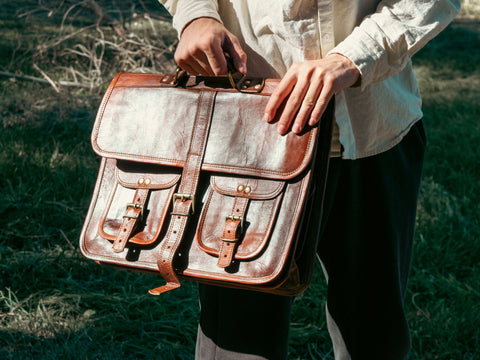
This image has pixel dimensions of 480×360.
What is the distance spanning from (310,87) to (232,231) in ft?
1.05

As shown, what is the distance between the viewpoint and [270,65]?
1.28 meters

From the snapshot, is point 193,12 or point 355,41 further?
point 193,12

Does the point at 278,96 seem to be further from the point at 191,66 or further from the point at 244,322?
the point at 244,322

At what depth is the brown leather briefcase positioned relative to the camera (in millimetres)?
1142

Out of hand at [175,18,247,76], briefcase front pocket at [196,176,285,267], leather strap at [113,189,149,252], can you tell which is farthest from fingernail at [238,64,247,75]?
leather strap at [113,189,149,252]

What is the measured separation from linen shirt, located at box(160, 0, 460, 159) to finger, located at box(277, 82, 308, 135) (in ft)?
0.38

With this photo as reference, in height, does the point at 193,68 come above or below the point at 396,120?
above

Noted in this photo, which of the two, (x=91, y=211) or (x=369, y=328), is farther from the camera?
(x=369, y=328)

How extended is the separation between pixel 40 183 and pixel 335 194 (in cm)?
225

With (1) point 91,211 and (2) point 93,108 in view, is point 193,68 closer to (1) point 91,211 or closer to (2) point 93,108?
(1) point 91,211

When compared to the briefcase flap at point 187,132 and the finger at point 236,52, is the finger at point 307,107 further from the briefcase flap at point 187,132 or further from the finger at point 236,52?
the finger at point 236,52

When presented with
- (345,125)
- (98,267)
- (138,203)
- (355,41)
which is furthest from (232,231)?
(98,267)

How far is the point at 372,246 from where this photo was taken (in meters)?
1.39

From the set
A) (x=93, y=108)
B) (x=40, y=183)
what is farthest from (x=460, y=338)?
(x=93, y=108)
